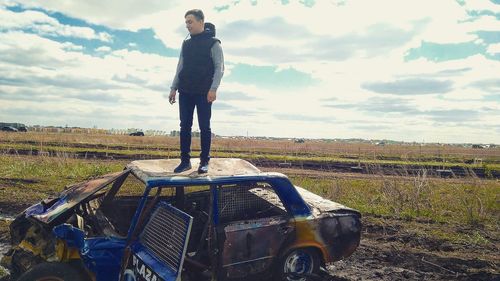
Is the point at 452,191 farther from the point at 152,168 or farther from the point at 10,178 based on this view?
the point at 10,178

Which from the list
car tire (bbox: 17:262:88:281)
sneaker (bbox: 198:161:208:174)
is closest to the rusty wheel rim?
sneaker (bbox: 198:161:208:174)

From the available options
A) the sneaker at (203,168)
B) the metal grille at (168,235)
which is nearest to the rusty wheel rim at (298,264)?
the sneaker at (203,168)

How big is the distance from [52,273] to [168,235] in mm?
1074

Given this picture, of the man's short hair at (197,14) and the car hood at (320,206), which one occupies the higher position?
the man's short hair at (197,14)

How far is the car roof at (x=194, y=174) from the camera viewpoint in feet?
12.8

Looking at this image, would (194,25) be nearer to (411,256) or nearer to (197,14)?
(197,14)

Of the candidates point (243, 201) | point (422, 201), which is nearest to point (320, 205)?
point (243, 201)

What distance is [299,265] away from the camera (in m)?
4.47

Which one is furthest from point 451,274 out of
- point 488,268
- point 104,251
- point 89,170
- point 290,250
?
point 89,170

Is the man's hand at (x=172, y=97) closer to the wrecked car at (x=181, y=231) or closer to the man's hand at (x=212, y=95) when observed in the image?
the man's hand at (x=212, y=95)

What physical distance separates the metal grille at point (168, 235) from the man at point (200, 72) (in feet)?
4.78

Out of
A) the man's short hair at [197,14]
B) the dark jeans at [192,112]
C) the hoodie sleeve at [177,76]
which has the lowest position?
the dark jeans at [192,112]

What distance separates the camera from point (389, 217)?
27.4ft

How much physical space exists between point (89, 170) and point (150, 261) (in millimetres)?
10596
